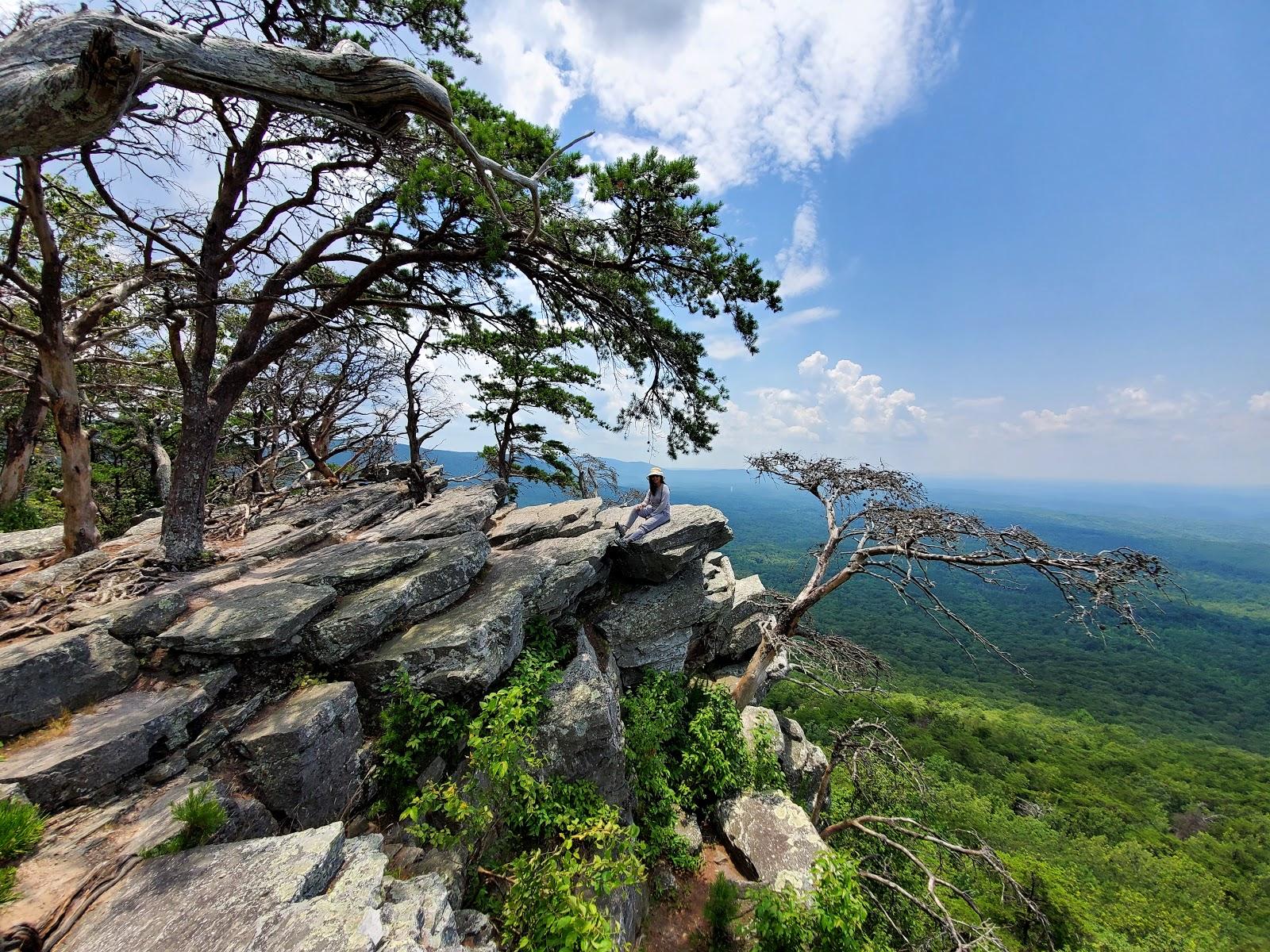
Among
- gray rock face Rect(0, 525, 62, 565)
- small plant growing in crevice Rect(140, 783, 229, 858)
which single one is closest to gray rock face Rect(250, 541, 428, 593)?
small plant growing in crevice Rect(140, 783, 229, 858)

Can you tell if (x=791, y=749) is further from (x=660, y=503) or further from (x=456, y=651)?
(x=456, y=651)

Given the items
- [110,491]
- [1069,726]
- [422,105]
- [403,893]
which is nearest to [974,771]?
[1069,726]

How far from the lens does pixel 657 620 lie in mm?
9844

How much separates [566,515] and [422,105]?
8.05 meters

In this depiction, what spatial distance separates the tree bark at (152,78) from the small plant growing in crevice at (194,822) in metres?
4.75

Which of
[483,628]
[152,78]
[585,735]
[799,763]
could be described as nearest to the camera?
[152,78]

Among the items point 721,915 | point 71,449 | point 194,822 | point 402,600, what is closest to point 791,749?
point 721,915

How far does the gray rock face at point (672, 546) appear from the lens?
9.46 meters

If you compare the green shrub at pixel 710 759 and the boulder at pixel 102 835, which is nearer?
the boulder at pixel 102 835

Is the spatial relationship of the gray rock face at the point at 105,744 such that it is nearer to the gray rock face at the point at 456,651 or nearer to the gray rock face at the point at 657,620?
the gray rock face at the point at 456,651

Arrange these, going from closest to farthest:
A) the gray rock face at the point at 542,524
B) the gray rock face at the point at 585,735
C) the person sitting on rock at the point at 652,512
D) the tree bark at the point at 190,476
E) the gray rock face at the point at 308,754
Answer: the gray rock face at the point at 308,754 → the gray rock face at the point at 585,735 → the tree bark at the point at 190,476 → the person sitting on rock at the point at 652,512 → the gray rock face at the point at 542,524

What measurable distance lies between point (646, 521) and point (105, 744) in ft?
24.9

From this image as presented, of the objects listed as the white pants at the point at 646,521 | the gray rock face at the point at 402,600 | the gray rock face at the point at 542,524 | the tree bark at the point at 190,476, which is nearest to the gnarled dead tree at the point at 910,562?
the white pants at the point at 646,521

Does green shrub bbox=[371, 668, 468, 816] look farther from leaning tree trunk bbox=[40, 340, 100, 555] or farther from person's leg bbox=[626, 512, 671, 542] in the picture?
leaning tree trunk bbox=[40, 340, 100, 555]
